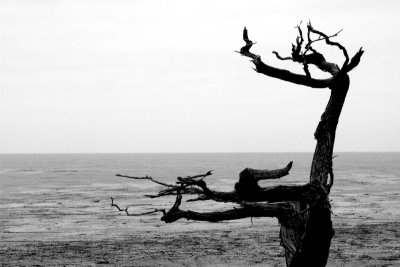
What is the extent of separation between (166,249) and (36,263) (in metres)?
4.97

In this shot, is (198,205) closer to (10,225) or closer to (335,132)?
(10,225)

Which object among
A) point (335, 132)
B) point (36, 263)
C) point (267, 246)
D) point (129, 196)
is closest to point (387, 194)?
point (129, 196)

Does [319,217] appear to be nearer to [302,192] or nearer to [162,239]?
[302,192]

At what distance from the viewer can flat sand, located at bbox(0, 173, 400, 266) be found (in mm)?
19344

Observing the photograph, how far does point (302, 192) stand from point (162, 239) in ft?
51.8

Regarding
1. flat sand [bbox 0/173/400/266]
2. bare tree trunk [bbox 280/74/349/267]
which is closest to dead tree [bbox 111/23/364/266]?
bare tree trunk [bbox 280/74/349/267]

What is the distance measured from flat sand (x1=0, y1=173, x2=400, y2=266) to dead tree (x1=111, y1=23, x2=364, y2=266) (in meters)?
9.69

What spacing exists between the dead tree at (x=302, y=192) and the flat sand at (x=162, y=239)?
9686mm

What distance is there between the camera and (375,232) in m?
25.4

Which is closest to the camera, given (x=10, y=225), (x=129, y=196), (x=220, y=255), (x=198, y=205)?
(x=220, y=255)

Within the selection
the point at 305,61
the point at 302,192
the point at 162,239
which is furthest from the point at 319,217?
the point at 162,239

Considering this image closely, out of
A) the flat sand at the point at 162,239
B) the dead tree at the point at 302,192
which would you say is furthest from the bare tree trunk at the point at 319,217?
the flat sand at the point at 162,239

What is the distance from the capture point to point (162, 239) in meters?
24.1

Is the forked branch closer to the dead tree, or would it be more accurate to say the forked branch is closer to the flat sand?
the dead tree
